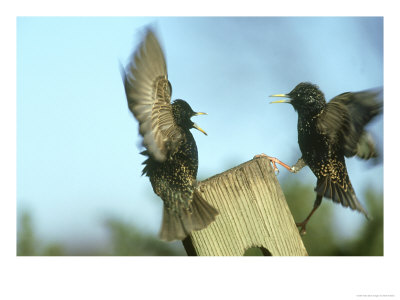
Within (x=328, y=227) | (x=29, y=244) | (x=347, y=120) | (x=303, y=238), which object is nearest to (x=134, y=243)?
(x=29, y=244)

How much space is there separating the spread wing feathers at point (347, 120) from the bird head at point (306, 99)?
5 centimetres

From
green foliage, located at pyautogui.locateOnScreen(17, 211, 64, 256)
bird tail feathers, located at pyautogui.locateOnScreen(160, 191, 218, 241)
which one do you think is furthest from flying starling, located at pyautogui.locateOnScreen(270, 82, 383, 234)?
green foliage, located at pyautogui.locateOnScreen(17, 211, 64, 256)

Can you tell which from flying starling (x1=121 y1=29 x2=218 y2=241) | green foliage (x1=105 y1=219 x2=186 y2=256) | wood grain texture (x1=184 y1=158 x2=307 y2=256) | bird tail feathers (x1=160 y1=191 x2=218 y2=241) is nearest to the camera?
wood grain texture (x1=184 y1=158 x2=307 y2=256)

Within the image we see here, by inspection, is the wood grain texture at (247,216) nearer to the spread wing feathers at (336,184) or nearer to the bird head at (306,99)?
the spread wing feathers at (336,184)

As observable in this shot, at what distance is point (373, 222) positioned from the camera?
2.53m

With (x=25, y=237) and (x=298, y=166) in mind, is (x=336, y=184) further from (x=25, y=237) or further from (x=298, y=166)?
(x=25, y=237)

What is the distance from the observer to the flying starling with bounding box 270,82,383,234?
2387mm

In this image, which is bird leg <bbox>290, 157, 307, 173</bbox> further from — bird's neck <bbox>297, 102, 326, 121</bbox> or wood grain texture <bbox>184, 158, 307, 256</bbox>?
wood grain texture <bbox>184, 158, 307, 256</bbox>

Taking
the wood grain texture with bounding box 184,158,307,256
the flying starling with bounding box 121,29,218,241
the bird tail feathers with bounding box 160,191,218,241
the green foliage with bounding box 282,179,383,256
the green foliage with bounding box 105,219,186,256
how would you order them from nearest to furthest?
the wood grain texture with bounding box 184,158,307,256
the bird tail feathers with bounding box 160,191,218,241
the flying starling with bounding box 121,29,218,241
the green foliage with bounding box 282,179,383,256
the green foliage with bounding box 105,219,186,256

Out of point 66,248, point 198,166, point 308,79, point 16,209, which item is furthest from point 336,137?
point 16,209

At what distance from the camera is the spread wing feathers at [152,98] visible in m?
2.30

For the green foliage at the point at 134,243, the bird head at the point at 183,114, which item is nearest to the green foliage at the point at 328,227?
the bird head at the point at 183,114

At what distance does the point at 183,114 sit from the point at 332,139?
858 millimetres
